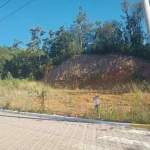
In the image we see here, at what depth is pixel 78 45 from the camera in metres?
43.4

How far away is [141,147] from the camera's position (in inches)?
227

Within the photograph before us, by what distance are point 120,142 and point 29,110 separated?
8.83 meters

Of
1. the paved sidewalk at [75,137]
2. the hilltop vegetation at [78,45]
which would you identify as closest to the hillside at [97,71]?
the hilltop vegetation at [78,45]

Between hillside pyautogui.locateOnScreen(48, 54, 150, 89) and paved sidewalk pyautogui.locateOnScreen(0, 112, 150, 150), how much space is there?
2351 centimetres

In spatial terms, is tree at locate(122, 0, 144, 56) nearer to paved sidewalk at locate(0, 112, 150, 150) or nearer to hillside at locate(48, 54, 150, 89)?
hillside at locate(48, 54, 150, 89)

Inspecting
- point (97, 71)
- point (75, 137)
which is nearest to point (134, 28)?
point (97, 71)

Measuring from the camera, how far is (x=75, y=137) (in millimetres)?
7215

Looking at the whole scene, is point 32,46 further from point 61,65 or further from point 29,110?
point 29,110

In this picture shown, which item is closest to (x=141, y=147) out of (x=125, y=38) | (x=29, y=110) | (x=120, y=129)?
(x=120, y=129)

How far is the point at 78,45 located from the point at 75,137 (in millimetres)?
37009

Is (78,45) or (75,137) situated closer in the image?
(75,137)

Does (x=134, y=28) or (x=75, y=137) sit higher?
(x=134, y=28)

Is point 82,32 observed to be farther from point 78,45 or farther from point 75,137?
point 75,137

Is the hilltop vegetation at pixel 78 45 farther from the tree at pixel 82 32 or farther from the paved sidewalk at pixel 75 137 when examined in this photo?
the paved sidewalk at pixel 75 137
